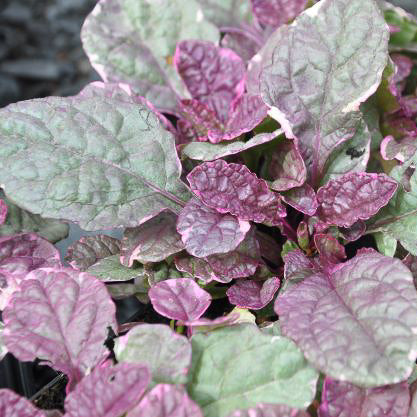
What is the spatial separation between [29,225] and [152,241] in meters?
0.22

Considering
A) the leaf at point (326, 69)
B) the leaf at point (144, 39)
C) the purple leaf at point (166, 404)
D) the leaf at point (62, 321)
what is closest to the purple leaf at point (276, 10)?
the leaf at point (144, 39)

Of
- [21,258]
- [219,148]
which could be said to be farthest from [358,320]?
[21,258]

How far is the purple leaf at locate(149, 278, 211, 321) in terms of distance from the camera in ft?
2.20

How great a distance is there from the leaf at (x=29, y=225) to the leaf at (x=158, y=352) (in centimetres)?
32

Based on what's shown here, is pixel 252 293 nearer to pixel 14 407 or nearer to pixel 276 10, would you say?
pixel 14 407

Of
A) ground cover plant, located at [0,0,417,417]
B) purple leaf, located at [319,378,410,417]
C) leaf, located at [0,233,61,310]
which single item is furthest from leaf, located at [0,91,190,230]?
purple leaf, located at [319,378,410,417]

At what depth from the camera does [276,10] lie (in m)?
1.04

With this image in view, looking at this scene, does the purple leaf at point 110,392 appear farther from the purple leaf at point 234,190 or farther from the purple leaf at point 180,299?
the purple leaf at point 234,190

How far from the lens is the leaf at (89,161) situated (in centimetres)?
72

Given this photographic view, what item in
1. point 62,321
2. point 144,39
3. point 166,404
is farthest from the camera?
point 144,39

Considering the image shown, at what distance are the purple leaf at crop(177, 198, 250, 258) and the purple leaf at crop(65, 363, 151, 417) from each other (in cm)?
17

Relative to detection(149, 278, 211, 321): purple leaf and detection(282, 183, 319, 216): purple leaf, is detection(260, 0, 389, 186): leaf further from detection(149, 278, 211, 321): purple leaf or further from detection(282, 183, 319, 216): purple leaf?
detection(149, 278, 211, 321): purple leaf

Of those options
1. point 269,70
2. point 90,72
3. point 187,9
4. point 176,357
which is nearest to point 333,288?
point 176,357

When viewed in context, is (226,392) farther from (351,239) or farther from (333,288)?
(351,239)
